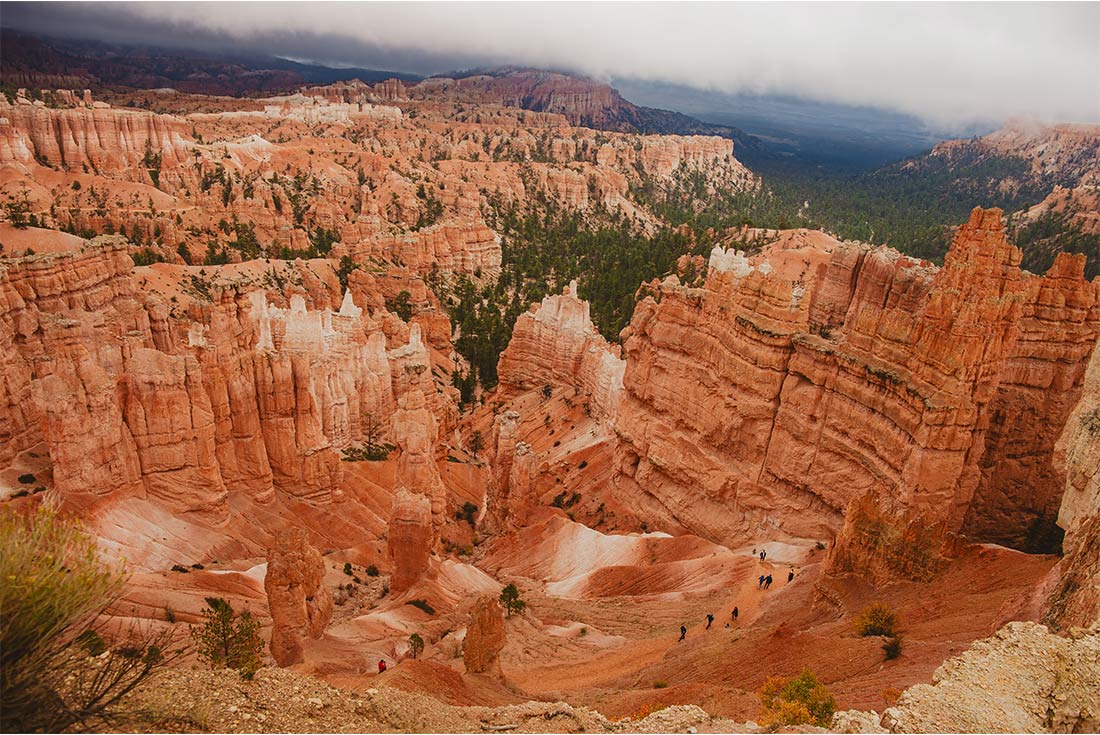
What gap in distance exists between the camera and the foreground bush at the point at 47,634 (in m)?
7.21

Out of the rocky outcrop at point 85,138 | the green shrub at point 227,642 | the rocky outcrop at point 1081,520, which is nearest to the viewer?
the rocky outcrop at point 1081,520

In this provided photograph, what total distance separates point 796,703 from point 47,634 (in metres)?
10.6

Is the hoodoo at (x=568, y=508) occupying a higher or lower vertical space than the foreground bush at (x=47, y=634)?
lower

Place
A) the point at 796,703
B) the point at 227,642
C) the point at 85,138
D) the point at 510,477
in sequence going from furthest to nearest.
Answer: the point at 85,138
the point at 510,477
the point at 227,642
the point at 796,703

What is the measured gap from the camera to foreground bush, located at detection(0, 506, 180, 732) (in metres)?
7.21

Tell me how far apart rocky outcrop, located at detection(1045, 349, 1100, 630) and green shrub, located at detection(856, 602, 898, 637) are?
3715mm

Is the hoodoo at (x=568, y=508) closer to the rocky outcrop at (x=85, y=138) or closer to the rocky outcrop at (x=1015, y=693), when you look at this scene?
the rocky outcrop at (x=1015, y=693)

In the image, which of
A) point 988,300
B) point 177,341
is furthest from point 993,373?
point 177,341

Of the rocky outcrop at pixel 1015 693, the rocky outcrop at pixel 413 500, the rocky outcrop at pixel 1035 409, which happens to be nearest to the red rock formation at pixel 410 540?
the rocky outcrop at pixel 413 500

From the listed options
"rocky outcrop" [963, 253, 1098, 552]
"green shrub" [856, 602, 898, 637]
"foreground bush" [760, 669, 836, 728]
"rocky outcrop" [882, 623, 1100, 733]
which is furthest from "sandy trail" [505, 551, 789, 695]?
"rocky outcrop" [882, 623, 1100, 733]

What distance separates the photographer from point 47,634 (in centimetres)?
754

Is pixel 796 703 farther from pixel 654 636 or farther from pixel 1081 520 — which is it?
pixel 654 636

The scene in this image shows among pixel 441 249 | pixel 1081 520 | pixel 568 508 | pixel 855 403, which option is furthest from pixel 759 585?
pixel 441 249

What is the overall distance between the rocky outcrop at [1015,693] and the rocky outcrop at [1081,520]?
2.49ft
